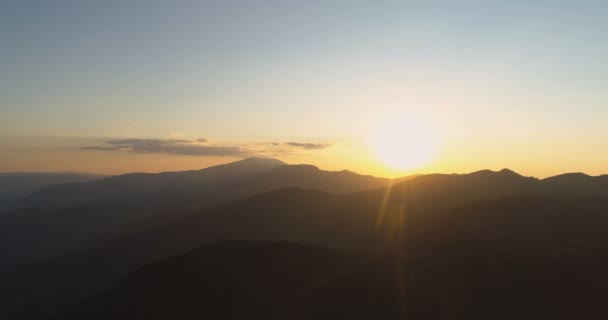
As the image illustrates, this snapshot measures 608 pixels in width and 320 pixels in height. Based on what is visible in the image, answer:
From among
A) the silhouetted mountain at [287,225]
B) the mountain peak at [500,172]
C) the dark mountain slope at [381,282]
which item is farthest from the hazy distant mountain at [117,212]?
the dark mountain slope at [381,282]

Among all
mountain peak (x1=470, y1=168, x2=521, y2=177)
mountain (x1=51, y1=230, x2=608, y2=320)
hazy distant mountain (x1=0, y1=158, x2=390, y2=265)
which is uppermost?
mountain peak (x1=470, y1=168, x2=521, y2=177)

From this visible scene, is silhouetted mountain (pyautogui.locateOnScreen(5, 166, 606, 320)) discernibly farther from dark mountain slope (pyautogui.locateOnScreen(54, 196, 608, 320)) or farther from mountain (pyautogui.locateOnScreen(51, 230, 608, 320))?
mountain (pyautogui.locateOnScreen(51, 230, 608, 320))

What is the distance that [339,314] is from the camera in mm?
28719

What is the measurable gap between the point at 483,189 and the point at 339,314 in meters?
74.1

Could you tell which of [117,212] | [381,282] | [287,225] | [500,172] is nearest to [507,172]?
[500,172]

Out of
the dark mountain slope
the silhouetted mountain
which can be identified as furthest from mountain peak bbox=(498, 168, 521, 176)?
the dark mountain slope

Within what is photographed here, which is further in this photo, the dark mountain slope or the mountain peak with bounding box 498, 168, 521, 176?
the mountain peak with bounding box 498, 168, 521, 176

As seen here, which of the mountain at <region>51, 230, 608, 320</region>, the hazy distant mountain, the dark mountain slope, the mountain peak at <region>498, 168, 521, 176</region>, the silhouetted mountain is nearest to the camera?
the mountain at <region>51, 230, 608, 320</region>

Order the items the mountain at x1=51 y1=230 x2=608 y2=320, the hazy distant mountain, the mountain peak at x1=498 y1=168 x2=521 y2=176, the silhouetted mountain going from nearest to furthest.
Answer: the mountain at x1=51 y1=230 x2=608 y2=320
the silhouetted mountain
the mountain peak at x1=498 y1=168 x2=521 y2=176
the hazy distant mountain

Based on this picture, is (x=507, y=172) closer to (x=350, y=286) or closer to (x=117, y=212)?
(x=350, y=286)

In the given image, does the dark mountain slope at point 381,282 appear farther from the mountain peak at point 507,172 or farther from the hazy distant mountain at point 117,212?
the hazy distant mountain at point 117,212

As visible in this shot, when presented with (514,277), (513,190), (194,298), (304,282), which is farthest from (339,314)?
(513,190)

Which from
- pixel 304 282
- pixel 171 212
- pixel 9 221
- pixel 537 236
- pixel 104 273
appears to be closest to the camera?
pixel 304 282

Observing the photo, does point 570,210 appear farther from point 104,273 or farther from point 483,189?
point 104,273
